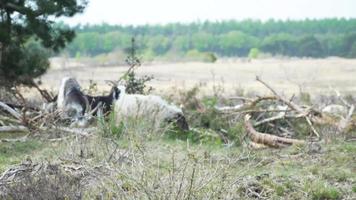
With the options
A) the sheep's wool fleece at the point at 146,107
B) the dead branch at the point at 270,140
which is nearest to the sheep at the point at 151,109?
the sheep's wool fleece at the point at 146,107

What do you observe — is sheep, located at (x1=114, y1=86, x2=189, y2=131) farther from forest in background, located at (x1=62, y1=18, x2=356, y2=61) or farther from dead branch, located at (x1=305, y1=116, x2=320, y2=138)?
forest in background, located at (x1=62, y1=18, x2=356, y2=61)

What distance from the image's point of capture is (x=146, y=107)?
1280 centimetres

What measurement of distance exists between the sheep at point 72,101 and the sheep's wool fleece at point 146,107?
0.65 m

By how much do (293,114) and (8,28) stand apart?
5.92 metres

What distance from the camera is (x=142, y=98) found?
1352 cm

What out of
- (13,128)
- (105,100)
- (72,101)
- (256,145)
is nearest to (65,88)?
(72,101)

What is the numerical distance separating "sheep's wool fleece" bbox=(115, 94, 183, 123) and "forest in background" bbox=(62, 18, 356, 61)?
44.8 m

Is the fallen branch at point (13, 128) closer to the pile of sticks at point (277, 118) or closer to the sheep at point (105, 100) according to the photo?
the sheep at point (105, 100)

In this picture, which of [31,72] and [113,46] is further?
[113,46]

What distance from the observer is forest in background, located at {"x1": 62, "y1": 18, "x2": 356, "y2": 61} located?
66938 millimetres

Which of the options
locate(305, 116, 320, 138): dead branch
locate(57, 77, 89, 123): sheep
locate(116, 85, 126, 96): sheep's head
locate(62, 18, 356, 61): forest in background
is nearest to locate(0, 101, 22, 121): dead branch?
locate(57, 77, 89, 123): sheep

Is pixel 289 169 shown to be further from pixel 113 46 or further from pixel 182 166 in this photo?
pixel 113 46

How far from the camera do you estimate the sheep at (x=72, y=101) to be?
13.4m

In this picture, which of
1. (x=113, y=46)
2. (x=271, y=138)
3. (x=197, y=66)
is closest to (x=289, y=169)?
(x=271, y=138)
